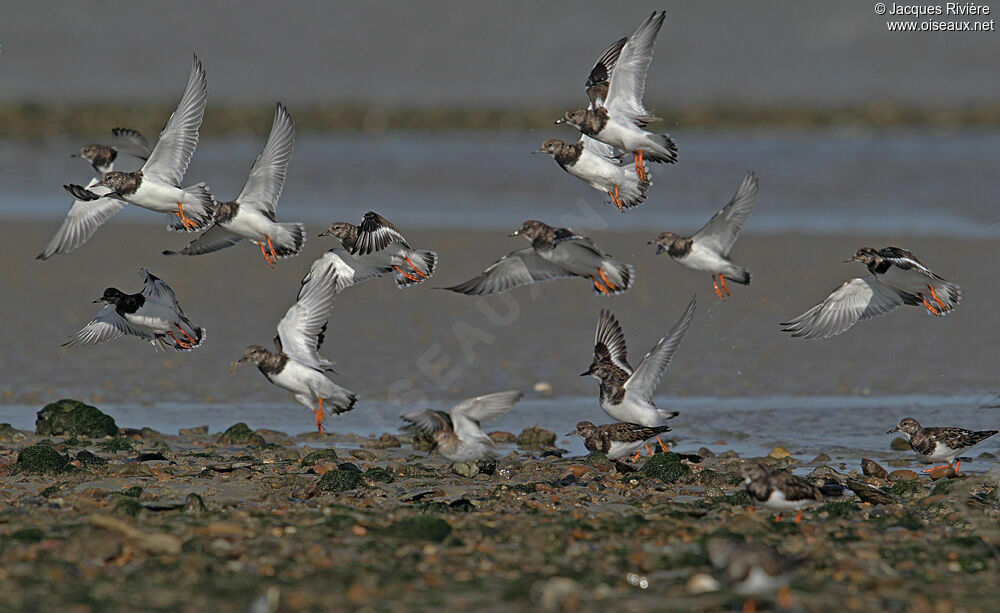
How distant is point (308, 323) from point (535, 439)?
2442 mm

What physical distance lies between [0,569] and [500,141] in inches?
1499

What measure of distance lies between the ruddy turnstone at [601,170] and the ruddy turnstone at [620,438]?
214 cm

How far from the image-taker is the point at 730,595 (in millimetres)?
7648

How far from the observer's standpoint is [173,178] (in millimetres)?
12625

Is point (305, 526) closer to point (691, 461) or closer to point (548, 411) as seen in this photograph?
point (691, 461)

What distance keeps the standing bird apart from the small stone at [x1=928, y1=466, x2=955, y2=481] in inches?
316

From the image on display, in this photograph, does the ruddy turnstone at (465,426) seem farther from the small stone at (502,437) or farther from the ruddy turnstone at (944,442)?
the ruddy turnstone at (944,442)

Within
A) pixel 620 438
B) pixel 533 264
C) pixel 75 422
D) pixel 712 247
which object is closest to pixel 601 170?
pixel 533 264

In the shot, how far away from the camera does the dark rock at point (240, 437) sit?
40.4ft

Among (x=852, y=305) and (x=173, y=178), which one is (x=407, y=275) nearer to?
(x=173, y=178)

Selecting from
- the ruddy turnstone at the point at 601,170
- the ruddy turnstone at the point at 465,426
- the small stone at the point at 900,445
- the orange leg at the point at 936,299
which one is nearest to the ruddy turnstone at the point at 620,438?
the ruddy turnstone at the point at 465,426

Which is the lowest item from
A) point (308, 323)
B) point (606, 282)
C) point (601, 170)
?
point (308, 323)

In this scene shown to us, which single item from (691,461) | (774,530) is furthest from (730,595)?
(691,461)

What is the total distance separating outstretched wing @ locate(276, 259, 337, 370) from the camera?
1172 cm
